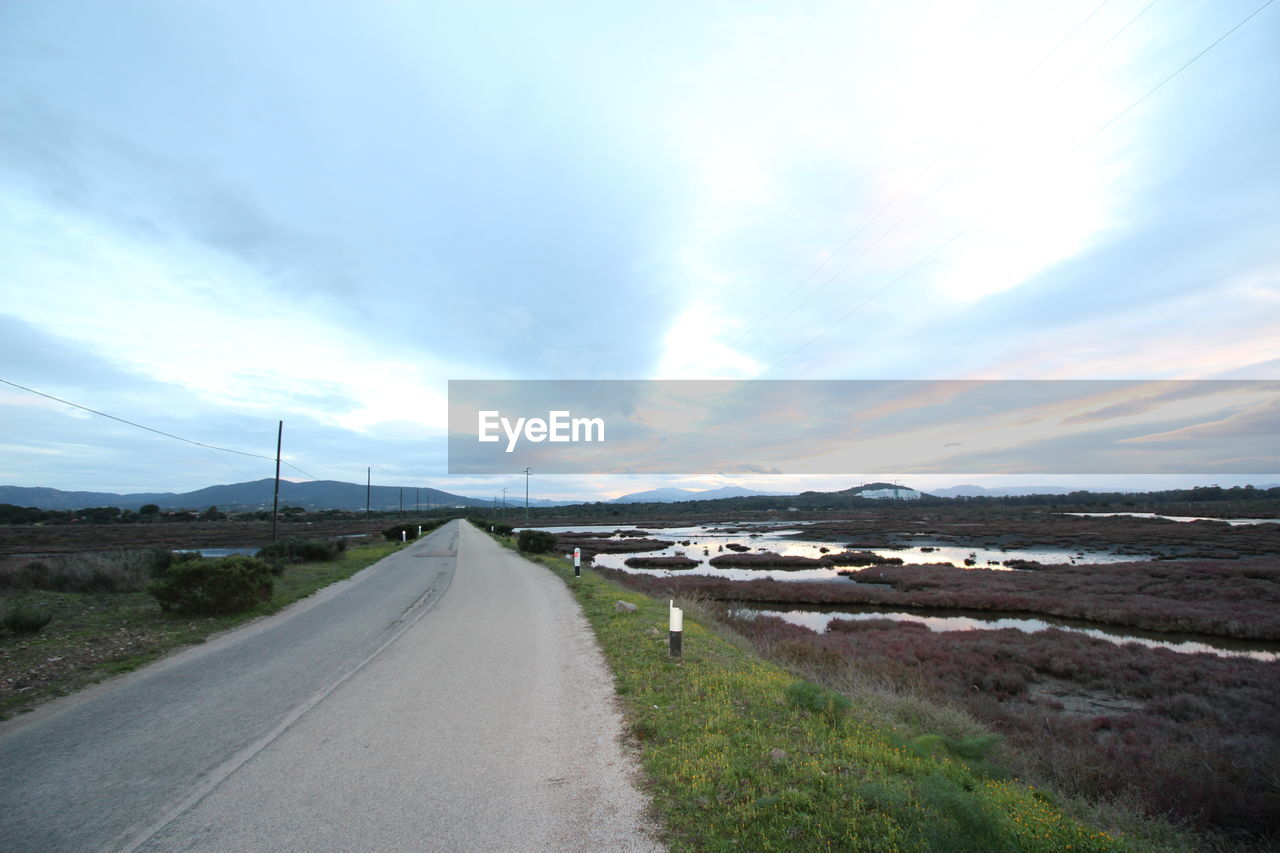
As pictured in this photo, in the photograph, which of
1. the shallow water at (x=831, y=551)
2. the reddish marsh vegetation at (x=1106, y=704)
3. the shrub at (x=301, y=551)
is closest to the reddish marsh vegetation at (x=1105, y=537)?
the shallow water at (x=831, y=551)

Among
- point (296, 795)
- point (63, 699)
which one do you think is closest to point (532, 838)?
point (296, 795)

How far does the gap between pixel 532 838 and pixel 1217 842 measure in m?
7.69

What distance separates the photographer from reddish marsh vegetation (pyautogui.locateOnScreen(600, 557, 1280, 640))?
821 inches

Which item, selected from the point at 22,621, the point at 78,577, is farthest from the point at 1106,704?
the point at 78,577

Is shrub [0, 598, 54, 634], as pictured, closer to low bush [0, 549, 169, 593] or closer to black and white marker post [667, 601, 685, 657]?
low bush [0, 549, 169, 593]

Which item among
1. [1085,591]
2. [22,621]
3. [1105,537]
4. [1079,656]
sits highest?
[22,621]

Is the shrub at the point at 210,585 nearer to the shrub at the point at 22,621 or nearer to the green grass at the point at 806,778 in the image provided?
the shrub at the point at 22,621

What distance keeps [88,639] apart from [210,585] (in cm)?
301

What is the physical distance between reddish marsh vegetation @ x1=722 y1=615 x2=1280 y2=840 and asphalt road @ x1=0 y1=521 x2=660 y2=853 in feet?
19.5

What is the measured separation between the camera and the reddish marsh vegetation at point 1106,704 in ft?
24.4

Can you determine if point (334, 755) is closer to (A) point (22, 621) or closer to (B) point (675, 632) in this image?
(B) point (675, 632)

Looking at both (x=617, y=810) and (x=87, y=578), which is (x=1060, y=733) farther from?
(x=87, y=578)

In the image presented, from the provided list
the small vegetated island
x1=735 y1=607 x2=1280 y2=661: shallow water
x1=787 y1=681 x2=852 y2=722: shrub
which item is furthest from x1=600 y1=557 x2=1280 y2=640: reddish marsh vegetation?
x1=787 y1=681 x2=852 y2=722: shrub

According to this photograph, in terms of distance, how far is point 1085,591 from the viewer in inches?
1063
